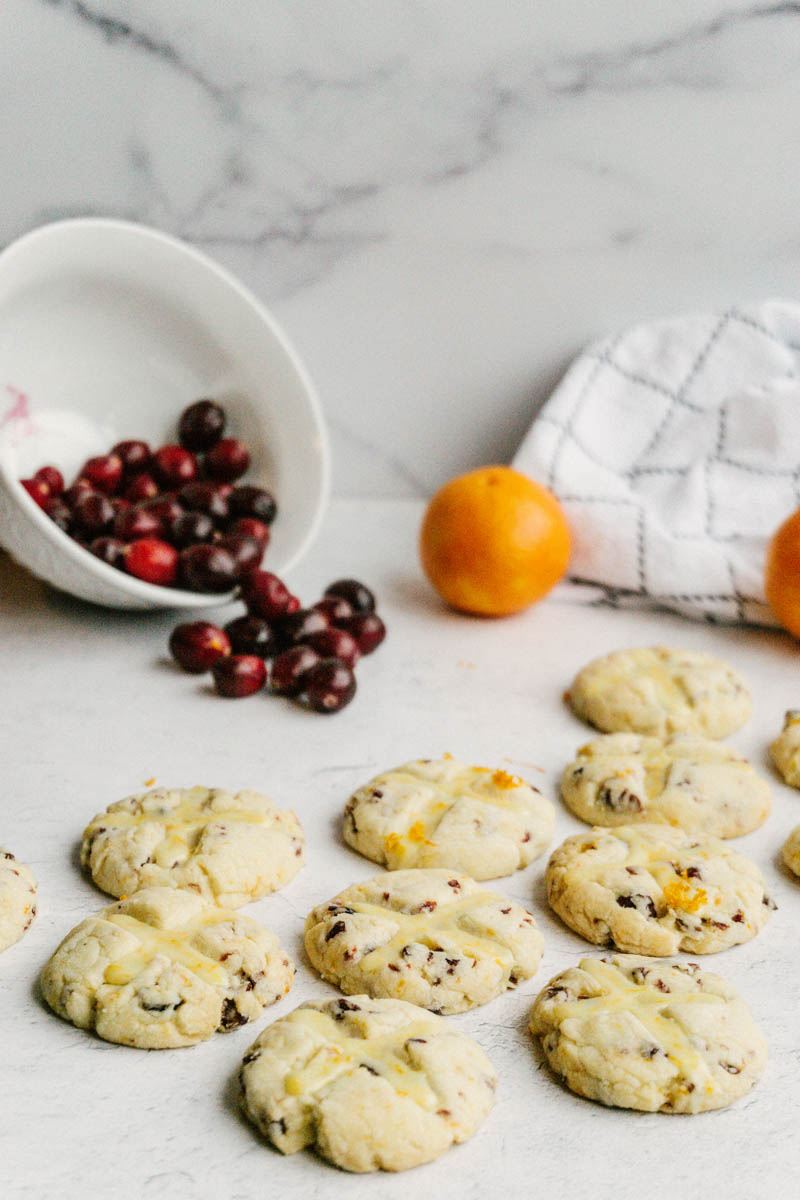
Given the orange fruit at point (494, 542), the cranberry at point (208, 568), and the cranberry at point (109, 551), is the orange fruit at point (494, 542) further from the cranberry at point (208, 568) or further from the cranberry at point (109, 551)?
the cranberry at point (109, 551)

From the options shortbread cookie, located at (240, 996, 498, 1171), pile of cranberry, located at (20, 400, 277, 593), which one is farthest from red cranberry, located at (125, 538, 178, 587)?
shortbread cookie, located at (240, 996, 498, 1171)

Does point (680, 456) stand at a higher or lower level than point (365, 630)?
higher

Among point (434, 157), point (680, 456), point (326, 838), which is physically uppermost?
point (434, 157)

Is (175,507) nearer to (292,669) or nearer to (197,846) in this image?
(292,669)

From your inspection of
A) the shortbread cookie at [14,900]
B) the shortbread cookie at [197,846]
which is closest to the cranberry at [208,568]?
the shortbread cookie at [197,846]

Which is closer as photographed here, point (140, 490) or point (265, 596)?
point (265, 596)

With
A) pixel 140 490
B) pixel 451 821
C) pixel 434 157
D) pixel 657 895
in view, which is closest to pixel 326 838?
pixel 451 821

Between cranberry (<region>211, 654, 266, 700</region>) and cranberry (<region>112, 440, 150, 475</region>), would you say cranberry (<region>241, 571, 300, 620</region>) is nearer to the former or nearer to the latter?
cranberry (<region>211, 654, 266, 700</region>)
